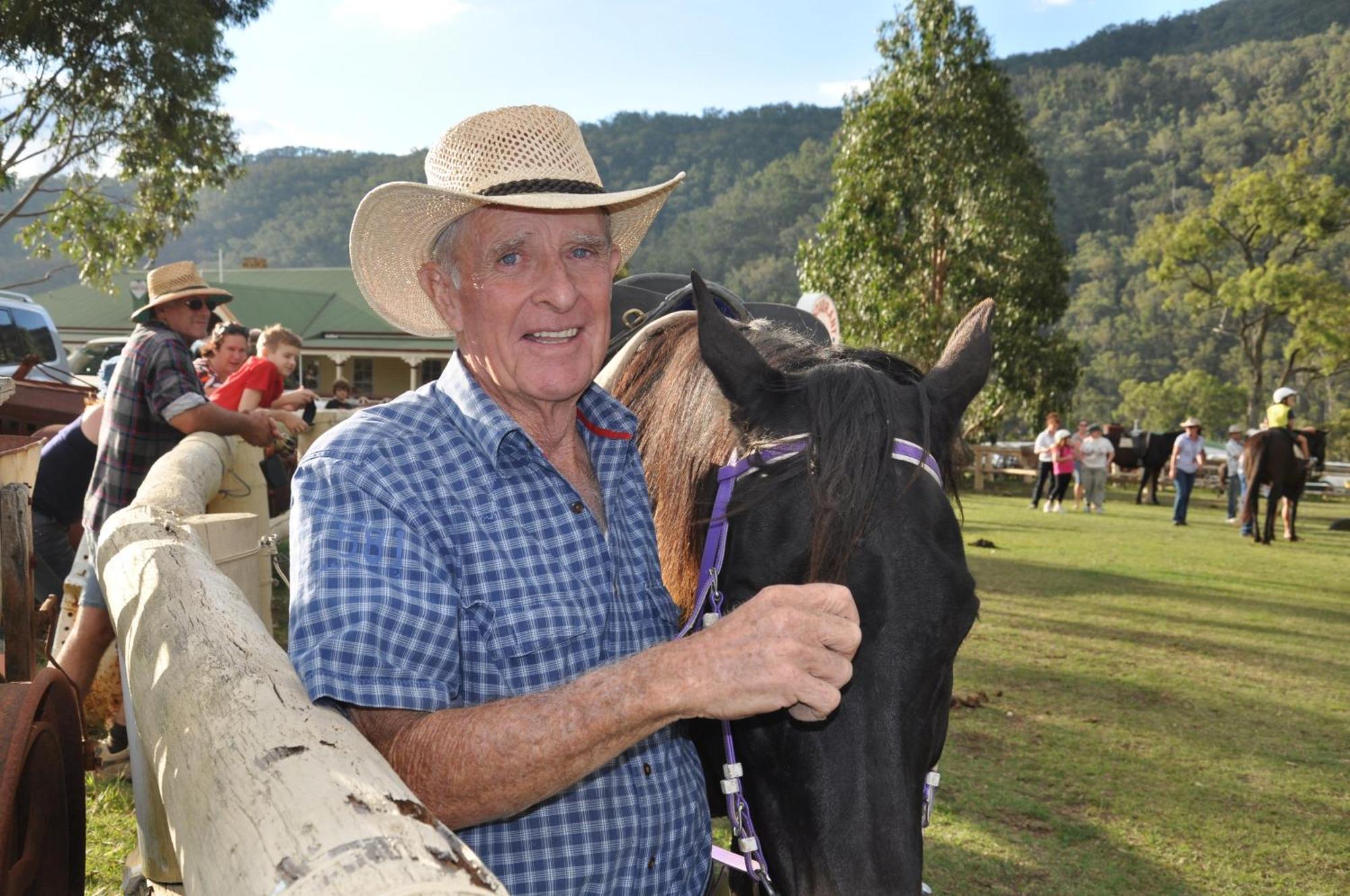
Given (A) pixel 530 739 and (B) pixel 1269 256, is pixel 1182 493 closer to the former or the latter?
(A) pixel 530 739

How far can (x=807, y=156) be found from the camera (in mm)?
114438

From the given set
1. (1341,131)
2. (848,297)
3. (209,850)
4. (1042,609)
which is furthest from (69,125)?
(1341,131)

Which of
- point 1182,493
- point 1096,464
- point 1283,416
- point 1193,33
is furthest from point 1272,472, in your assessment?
point 1193,33

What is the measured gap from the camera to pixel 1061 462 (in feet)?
71.1

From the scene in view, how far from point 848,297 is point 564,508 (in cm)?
2857

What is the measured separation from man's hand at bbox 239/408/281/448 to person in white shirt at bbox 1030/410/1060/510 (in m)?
18.7

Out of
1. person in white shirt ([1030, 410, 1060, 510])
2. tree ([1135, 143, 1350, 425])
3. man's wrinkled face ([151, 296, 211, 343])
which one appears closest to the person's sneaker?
man's wrinkled face ([151, 296, 211, 343])

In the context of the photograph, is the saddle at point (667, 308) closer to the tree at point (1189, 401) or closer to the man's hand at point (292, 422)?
the man's hand at point (292, 422)

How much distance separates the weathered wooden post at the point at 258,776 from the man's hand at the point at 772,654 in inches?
16.4

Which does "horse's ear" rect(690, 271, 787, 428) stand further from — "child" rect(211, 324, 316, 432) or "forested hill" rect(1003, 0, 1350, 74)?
"forested hill" rect(1003, 0, 1350, 74)

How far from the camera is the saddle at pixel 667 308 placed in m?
3.41

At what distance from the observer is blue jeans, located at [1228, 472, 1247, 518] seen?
21.1 m

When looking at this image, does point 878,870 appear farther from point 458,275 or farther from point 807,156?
point 807,156

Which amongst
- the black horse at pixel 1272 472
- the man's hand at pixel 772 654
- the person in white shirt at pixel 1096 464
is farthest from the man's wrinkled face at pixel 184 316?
the person in white shirt at pixel 1096 464
